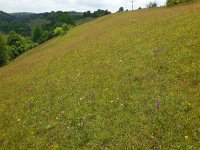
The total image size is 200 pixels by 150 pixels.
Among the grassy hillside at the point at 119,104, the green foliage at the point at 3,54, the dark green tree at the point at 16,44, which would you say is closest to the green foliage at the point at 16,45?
the dark green tree at the point at 16,44

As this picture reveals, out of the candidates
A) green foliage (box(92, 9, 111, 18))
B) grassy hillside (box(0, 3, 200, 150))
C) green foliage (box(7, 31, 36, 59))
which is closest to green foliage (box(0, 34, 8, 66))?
green foliage (box(7, 31, 36, 59))

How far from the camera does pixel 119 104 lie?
14.1 m

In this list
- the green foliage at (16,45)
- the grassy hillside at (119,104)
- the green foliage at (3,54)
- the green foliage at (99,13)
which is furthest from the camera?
the green foliage at (99,13)

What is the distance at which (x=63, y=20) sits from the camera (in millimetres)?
151000

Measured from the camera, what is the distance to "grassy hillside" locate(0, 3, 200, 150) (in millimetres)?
11352

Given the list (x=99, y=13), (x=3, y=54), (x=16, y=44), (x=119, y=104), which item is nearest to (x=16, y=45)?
(x=16, y=44)

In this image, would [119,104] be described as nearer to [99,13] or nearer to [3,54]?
[3,54]

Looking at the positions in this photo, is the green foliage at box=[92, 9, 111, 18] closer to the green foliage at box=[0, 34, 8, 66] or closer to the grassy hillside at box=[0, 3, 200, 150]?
the green foliage at box=[0, 34, 8, 66]

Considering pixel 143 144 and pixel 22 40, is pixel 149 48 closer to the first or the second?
pixel 143 144

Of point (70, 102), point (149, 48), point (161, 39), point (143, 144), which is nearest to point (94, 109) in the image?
point (70, 102)

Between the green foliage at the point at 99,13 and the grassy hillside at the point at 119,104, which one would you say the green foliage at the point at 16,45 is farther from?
the grassy hillside at the point at 119,104

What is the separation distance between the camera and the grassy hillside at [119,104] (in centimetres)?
1135

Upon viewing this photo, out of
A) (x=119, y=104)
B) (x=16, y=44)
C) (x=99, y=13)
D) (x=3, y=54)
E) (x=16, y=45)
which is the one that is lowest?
(x=16, y=45)

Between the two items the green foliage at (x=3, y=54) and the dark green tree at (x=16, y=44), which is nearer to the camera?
the green foliage at (x=3, y=54)
